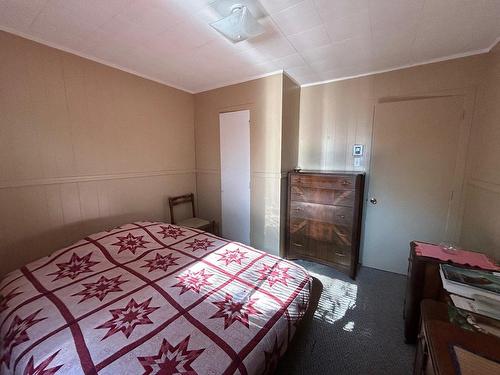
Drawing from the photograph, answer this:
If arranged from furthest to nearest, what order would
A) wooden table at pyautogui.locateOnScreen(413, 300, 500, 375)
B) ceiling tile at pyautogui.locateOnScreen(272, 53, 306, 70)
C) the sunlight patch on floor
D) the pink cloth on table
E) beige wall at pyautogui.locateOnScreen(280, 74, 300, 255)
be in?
beige wall at pyautogui.locateOnScreen(280, 74, 300, 255) → ceiling tile at pyautogui.locateOnScreen(272, 53, 306, 70) → the sunlight patch on floor → the pink cloth on table → wooden table at pyautogui.locateOnScreen(413, 300, 500, 375)

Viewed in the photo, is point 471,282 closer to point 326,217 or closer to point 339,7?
point 326,217

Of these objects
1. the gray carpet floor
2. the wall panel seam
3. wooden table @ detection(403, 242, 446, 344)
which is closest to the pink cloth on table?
wooden table @ detection(403, 242, 446, 344)

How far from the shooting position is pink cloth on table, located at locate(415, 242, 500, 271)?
1364 millimetres

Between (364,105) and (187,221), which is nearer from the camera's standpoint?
(364,105)

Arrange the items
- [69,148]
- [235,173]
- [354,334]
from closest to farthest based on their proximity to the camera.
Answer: [354,334] → [69,148] → [235,173]

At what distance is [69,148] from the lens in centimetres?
209

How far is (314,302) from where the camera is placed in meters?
2.04

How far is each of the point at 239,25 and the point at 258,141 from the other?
1.41 metres

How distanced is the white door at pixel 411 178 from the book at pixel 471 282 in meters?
1.29

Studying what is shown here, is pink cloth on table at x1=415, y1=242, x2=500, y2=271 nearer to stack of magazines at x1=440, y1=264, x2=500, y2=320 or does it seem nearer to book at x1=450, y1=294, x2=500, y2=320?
stack of magazines at x1=440, y1=264, x2=500, y2=320

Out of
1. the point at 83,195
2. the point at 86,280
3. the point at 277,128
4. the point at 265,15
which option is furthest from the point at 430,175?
the point at 83,195

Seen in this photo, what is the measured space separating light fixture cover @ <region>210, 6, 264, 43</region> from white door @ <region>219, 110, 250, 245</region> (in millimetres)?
1208

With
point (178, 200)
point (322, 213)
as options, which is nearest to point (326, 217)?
point (322, 213)

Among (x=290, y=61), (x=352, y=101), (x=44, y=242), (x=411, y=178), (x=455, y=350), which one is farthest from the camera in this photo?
(x=352, y=101)
